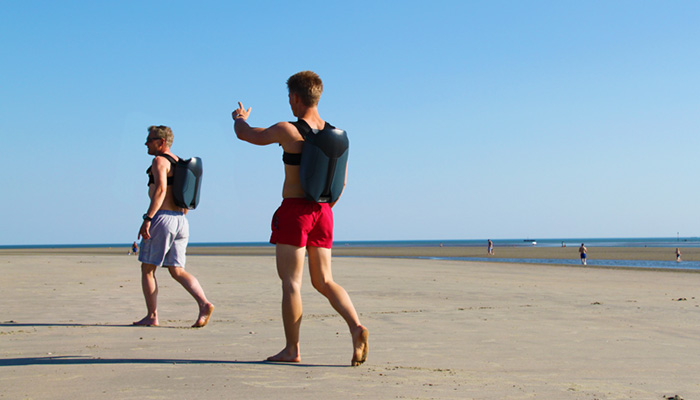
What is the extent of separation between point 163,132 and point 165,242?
1.09 meters

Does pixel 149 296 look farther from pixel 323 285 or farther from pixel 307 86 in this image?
pixel 307 86

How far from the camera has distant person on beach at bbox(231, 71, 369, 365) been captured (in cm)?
367

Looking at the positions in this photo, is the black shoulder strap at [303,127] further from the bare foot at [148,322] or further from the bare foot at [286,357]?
the bare foot at [148,322]

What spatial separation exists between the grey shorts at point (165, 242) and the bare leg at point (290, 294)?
199cm

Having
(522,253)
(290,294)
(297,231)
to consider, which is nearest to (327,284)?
(290,294)

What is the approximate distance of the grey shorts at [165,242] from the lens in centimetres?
550

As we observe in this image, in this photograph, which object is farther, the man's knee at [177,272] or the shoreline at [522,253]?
the shoreline at [522,253]

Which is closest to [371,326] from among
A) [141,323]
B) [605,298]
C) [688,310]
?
[141,323]

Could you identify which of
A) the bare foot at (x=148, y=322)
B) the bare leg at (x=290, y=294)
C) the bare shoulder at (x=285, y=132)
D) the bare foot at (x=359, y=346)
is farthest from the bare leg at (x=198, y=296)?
the bare shoulder at (x=285, y=132)

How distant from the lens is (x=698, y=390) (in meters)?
3.13

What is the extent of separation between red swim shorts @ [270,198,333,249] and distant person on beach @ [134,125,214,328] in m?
2.03

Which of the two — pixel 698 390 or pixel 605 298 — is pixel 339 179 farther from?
pixel 605 298

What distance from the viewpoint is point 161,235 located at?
18.1 feet

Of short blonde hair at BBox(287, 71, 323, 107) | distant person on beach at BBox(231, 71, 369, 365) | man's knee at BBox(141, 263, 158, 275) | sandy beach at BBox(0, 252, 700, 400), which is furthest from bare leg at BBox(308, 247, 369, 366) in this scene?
man's knee at BBox(141, 263, 158, 275)
